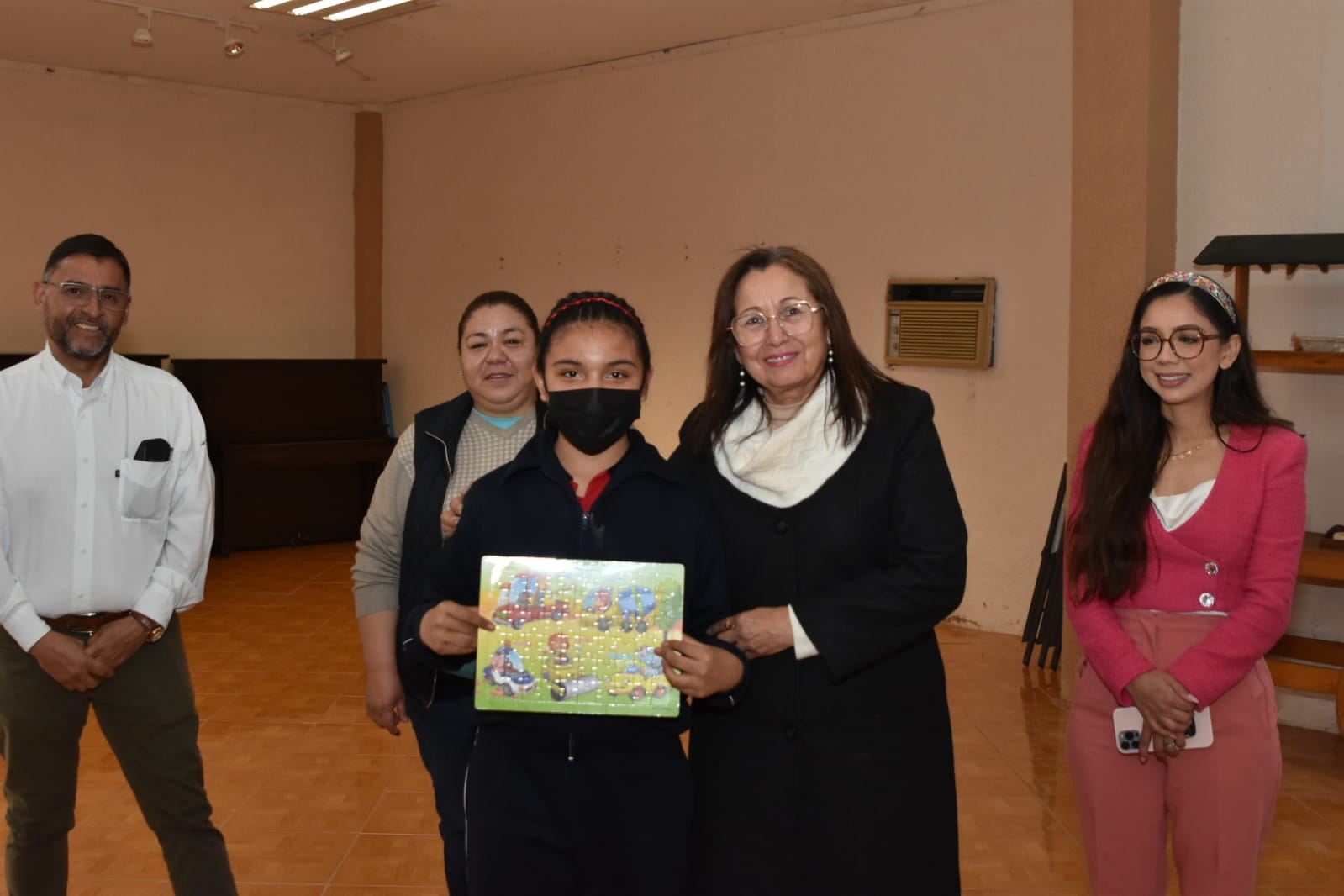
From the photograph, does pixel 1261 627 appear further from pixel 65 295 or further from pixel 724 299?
pixel 65 295

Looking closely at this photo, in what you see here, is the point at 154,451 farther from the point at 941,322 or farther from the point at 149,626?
the point at 941,322

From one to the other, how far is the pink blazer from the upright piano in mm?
7829

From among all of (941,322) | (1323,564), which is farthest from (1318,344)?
(941,322)

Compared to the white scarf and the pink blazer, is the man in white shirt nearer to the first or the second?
the white scarf

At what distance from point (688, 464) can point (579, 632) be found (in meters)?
0.47

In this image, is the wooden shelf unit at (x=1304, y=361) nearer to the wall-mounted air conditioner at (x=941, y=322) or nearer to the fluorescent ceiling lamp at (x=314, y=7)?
the wall-mounted air conditioner at (x=941, y=322)

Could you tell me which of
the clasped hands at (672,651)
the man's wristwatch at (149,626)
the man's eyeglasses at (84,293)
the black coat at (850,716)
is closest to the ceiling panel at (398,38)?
the man's eyeglasses at (84,293)

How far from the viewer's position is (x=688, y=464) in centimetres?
212

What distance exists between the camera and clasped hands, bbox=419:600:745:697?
1745 mm

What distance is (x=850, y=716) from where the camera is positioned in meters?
1.98

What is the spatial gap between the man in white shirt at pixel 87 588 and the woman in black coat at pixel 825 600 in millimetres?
1522

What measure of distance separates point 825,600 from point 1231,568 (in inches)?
37.1

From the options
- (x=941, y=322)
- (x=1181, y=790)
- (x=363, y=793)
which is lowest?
(x=363, y=793)

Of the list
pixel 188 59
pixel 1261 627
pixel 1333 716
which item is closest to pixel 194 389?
pixel 188 59
